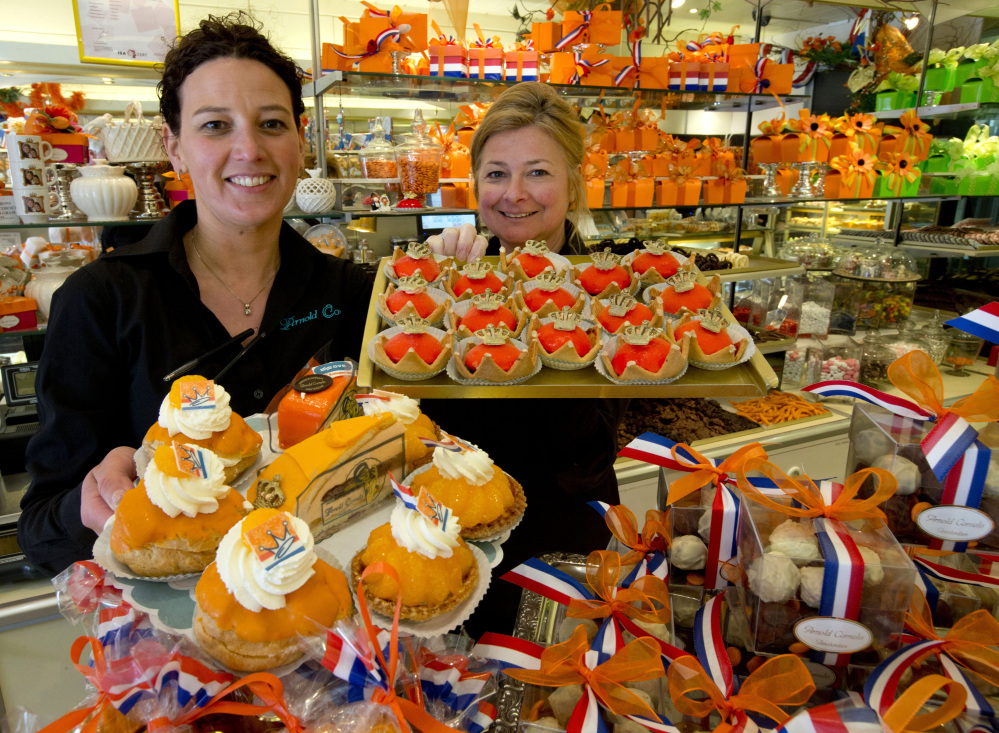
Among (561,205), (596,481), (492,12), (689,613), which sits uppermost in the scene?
(492,12)

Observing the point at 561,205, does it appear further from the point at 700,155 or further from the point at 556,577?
the point at 700,155

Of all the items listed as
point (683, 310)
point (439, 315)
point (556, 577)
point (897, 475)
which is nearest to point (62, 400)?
point (439, 315)

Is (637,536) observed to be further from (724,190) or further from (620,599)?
(724,190)

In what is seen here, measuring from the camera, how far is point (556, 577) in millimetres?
1003

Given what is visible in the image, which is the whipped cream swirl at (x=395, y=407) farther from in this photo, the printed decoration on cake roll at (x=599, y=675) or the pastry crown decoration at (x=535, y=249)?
the pastry crown decoration at (x=535, y=249)

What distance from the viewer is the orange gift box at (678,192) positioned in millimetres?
3496

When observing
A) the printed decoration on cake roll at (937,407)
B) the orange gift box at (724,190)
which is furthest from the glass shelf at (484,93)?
the printed decoration on cake roll at (937,407)

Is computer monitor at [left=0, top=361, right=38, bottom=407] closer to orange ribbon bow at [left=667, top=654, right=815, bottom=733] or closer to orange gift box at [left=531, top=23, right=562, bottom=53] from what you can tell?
orange ribbon bow at [left=667, top=654, right=815, bottom=733]

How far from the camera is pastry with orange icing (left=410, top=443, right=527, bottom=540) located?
3.58 ft

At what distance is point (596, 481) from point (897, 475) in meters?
0.91

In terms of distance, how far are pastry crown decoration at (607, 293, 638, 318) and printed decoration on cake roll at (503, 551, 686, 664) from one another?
73cm

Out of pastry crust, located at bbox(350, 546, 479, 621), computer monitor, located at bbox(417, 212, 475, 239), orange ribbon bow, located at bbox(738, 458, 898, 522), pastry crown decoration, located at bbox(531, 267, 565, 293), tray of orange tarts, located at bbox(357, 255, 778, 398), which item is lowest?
pastry crust, located at bbox(350, 546, 479, 621)

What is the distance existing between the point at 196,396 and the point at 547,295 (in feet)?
3.02

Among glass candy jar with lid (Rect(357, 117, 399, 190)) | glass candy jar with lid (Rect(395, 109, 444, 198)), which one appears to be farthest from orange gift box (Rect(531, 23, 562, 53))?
glass candy jar with lid (Rect(357, 117, 399, 190))
